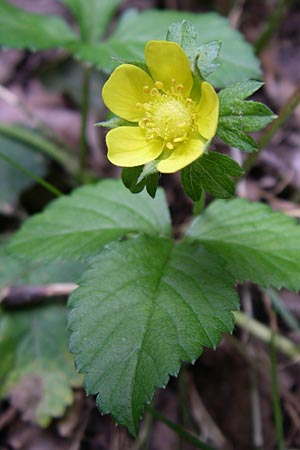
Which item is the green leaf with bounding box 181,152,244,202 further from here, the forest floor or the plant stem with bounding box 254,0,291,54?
the plant stem with bounding box 254,0,291,54

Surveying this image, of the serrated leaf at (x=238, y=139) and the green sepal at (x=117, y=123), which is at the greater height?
the serrated leaf at (x=238, y=139)

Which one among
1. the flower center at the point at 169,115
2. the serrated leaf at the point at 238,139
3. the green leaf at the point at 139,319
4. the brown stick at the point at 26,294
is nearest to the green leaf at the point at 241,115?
the serrated leaf at the point at 238,139

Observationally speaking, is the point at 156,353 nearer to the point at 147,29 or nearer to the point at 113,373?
the point at 113,373

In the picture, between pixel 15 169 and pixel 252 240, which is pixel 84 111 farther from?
pixel 252 240

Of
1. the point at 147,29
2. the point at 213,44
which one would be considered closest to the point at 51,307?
the point at 147,29

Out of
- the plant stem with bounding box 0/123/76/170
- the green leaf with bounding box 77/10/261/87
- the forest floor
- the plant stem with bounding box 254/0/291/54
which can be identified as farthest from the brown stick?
the plant stem with bounding box 254/0/291/54

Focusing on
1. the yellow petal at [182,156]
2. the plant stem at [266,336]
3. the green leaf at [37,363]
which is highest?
the yellow petal at [182,156]

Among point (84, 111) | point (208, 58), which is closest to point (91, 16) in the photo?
point (84, 111)

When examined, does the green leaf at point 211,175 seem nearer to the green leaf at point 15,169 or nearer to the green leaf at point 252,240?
the green leaf at point 252,240
